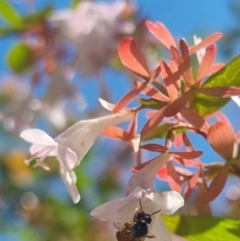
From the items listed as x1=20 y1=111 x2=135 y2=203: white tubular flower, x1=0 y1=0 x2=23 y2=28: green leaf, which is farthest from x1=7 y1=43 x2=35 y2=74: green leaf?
x1=20 y1=111 x2=135 y2=203: white tubular flower

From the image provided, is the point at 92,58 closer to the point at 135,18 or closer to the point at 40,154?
the point at 135,18

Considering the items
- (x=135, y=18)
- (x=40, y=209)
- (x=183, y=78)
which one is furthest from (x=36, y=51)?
(x=183, y=78)

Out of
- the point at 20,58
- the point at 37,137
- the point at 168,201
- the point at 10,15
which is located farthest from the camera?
the point at 20,58

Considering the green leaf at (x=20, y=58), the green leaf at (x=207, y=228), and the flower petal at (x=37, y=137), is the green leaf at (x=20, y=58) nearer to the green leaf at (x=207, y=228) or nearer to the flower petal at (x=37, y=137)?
the flower petal at (x=37, y=137)

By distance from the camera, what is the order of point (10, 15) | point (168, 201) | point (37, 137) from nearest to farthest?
point (168, 201) → point (37, 137) → point (10, 15)

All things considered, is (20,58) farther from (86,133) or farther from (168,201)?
(168,201)

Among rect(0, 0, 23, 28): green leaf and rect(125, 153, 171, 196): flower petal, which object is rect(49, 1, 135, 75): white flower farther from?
rect(125, 153, 171, 196): flower petal

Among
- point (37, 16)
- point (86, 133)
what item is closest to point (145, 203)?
point (86, 133)
